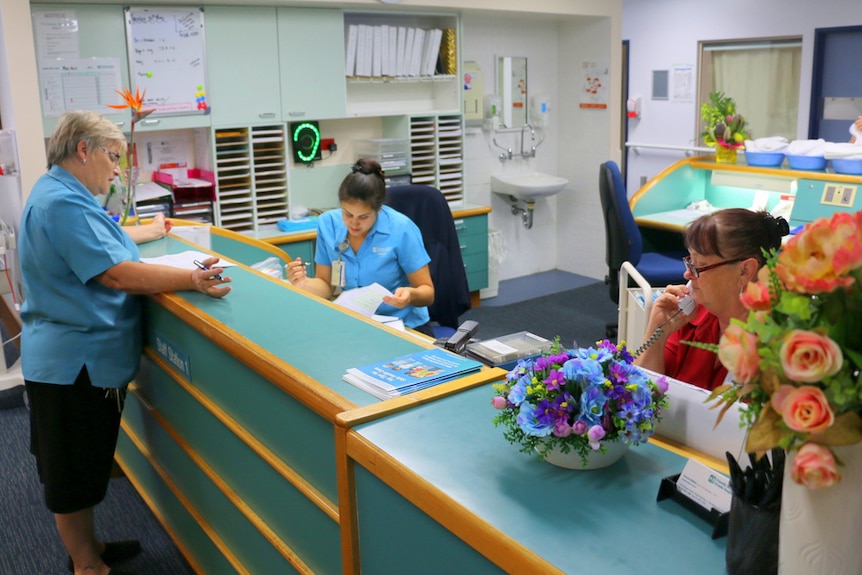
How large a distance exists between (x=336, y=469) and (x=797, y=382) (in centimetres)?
101

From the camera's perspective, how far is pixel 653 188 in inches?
213

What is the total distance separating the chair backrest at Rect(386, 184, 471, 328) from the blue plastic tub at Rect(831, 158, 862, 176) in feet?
8.07

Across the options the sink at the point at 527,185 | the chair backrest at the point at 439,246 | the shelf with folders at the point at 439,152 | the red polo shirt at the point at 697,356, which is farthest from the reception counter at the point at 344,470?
the sink at the point at 527,185

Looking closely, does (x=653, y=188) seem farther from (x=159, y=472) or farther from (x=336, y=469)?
(x=336, y=469)

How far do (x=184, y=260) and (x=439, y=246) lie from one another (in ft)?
3.54

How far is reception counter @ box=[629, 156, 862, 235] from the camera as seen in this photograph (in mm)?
4504

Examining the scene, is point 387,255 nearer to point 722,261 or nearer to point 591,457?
point 722,261

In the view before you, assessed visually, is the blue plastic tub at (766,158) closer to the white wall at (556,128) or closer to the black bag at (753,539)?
the white wall at (556,128)

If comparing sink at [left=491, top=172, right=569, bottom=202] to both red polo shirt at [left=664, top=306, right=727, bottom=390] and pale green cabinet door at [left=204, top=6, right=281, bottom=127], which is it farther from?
red polo shirt at [left=664, top=306, right=727, bottom=390]

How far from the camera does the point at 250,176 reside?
5.07m

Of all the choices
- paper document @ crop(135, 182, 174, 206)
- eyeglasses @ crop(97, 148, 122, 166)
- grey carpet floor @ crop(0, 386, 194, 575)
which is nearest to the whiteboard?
paper document @ crop(135, 182, 174, 206)

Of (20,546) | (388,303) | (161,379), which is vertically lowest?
(20,546)

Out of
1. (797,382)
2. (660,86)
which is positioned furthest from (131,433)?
(660,86)

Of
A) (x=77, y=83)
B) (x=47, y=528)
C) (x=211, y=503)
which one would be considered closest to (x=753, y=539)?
(x=211, y=503)
